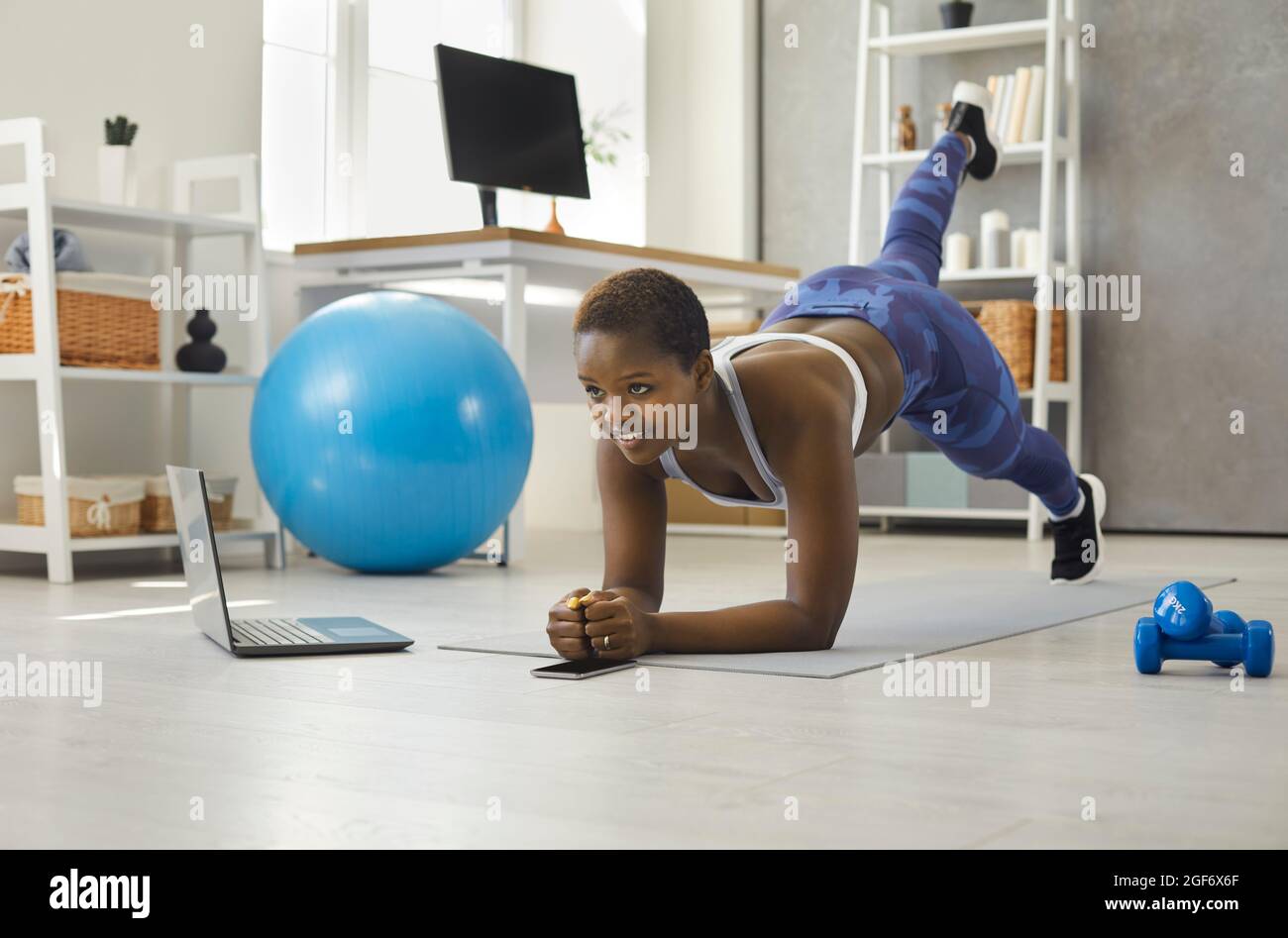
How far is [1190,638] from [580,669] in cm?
82

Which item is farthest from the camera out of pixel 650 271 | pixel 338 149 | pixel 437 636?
pixel 338 149

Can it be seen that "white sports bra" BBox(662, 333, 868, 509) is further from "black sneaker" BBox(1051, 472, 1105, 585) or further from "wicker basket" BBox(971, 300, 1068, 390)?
"wicker basket" BBox(971, 300, 1068, 390)

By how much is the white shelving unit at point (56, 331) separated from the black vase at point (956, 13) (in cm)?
269

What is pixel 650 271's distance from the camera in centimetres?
201

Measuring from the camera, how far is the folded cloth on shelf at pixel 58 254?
140 inches

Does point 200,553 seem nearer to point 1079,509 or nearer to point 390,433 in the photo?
point 390,433

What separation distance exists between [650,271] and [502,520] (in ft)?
5.77

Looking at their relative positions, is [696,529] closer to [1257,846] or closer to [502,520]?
[502,520]

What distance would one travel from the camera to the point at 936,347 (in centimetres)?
261

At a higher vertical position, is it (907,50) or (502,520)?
(907,50)

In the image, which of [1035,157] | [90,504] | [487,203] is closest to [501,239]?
[487,203]

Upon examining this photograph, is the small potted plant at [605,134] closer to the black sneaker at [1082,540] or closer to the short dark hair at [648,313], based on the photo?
the black sneaker at [1082,540]

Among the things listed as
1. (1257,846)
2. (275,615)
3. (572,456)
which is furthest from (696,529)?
(1257,846)
